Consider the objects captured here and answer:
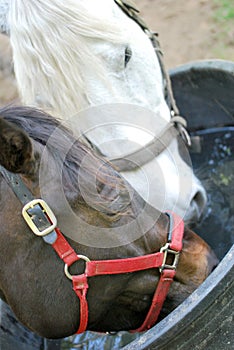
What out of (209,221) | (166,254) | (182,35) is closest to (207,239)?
(209,221)

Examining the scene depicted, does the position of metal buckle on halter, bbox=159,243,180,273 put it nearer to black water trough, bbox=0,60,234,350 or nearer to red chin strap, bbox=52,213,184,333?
red chin strap, bbox=52,213,184,333

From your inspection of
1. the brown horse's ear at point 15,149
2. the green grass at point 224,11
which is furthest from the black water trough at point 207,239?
the green grass at point 224,11

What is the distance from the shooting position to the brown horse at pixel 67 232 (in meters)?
1.12

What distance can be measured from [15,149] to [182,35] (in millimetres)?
2747

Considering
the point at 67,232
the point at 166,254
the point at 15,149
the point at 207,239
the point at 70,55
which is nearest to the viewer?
the point at 15,149

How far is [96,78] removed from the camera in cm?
146

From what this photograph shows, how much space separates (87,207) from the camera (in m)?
1.14

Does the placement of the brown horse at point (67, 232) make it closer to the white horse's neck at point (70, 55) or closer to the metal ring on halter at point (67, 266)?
the metal ring on halter at point (67, 266)

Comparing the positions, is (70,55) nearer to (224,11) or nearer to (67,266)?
(67,266)

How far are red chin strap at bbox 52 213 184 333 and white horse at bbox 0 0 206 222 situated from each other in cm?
15

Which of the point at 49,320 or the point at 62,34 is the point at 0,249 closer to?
the point at 49,320

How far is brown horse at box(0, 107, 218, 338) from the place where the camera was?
112 centimetres

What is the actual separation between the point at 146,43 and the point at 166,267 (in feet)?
2.08

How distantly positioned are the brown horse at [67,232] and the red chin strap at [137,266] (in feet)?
0.04
